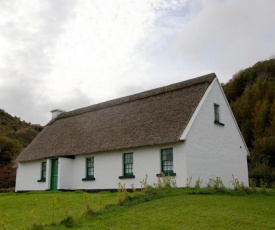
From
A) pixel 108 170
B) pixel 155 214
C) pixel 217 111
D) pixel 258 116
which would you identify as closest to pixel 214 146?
pixel 217 111

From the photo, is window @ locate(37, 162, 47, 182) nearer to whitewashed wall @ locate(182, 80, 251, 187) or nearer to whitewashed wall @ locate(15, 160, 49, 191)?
whitewashed wall @ locate(15, 160, 49, 191)

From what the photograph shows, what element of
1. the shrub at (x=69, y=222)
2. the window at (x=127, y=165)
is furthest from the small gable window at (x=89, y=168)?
the shrub at (x=69, y=222)

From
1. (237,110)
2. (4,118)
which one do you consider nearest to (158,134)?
(237,110)

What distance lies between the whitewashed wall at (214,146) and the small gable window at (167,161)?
1.05 meters

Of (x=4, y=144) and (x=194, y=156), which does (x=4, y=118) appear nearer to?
(x=4, y=144)

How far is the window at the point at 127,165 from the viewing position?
20.4 metres

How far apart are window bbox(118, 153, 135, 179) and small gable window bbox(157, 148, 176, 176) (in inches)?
86.7

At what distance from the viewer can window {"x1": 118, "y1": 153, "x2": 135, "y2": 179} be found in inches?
802

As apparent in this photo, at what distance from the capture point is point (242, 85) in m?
51.0

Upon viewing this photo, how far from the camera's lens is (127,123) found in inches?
880

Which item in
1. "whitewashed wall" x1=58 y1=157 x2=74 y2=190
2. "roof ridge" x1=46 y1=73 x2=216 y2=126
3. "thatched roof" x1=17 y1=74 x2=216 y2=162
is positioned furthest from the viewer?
"whitewashed wall" x1=58 y1=157 x2=74 y2=190

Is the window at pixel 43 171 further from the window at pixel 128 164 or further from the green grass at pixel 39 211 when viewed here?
the window at pixel 128 164

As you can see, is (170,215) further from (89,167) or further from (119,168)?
(89,167)

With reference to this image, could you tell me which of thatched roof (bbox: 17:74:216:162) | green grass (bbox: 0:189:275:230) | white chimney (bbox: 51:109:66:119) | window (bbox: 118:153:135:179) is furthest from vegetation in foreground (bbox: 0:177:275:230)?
white chimney (bbox: 51:109:66:119)
